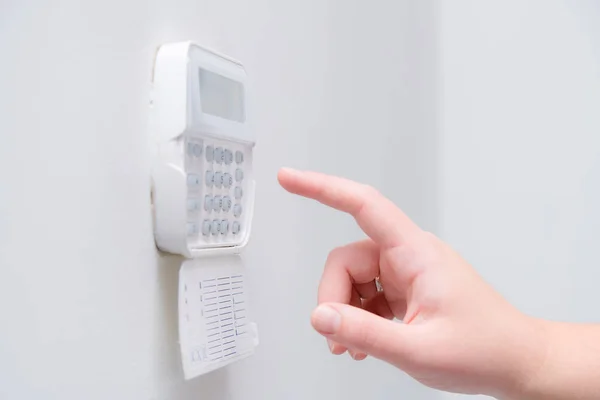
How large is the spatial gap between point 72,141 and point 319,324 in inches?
7.8

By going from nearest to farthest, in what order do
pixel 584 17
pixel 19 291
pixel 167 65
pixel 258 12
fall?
1. pixel 19 291
2. pixel 167 65
3. pixel 258 12
4. pixel 584 17

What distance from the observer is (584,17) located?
1.00 metres

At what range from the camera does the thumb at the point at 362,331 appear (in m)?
0.39

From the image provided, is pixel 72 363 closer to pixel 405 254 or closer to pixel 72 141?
pixel 72 141

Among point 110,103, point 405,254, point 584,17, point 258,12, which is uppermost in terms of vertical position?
point 584,17

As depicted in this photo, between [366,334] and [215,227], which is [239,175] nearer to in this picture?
[215,227]

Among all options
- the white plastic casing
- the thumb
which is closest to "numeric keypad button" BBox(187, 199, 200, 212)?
the white plastic casing

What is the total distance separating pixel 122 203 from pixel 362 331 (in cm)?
19

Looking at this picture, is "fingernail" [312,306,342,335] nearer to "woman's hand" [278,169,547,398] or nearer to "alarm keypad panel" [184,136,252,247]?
"woman's hand" [278,169,547,398]

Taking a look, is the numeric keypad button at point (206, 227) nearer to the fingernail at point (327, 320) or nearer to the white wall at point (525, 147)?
the fingernail at point (327, 320)

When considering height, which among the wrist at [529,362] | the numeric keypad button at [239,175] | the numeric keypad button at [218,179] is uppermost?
the numeric keypad button at [239,175]

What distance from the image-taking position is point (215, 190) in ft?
1.56

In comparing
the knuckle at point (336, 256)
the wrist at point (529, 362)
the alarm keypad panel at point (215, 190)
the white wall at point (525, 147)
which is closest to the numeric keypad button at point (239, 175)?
the alarm keypad panel at point (215, 190)

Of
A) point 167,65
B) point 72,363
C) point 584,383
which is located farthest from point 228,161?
point 584,383
